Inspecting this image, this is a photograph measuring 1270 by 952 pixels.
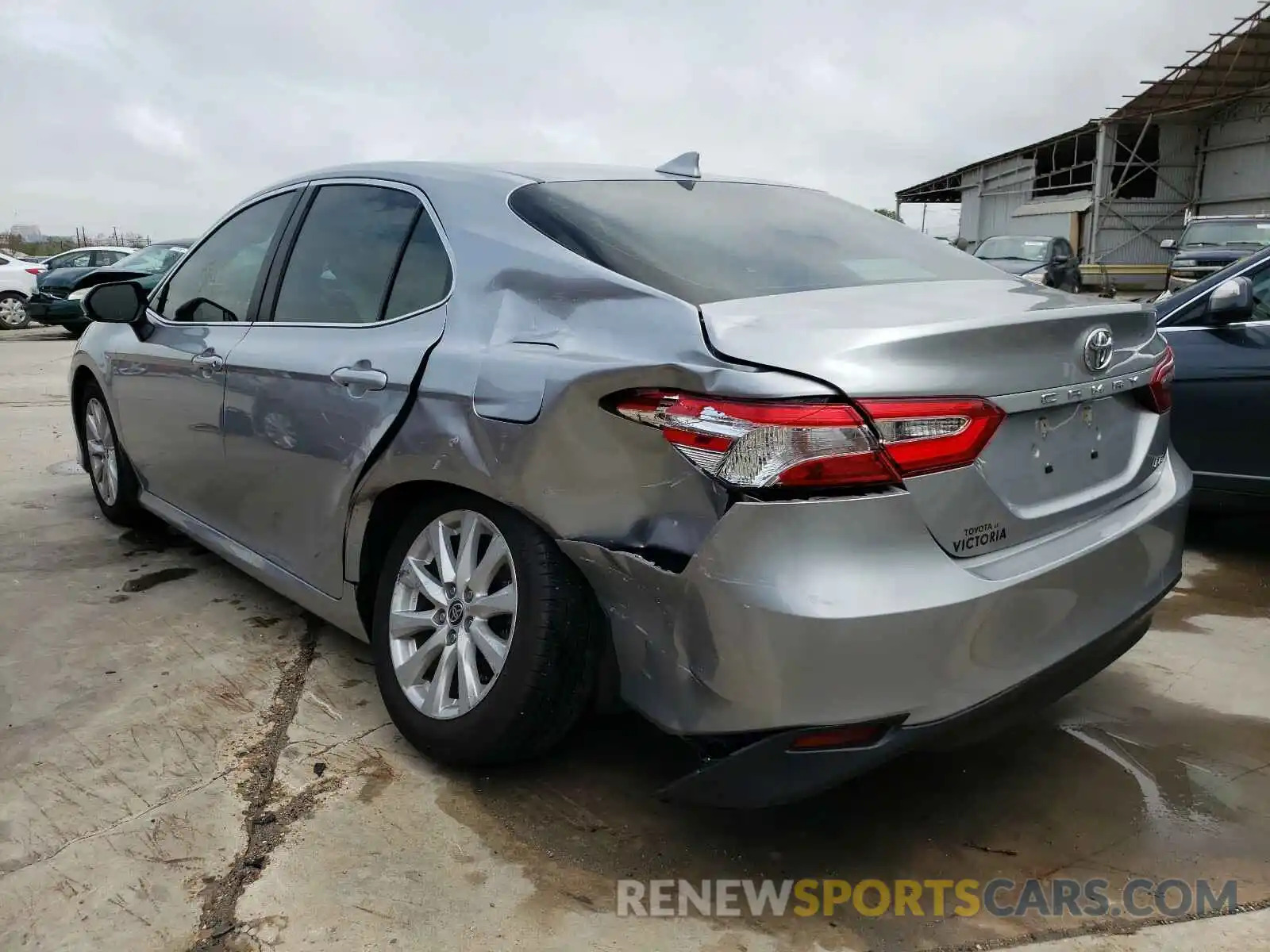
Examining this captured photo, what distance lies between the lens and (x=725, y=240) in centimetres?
260

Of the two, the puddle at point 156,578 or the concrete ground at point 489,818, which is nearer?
the concrete ground at point 489,818

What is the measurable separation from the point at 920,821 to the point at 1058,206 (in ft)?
93.8

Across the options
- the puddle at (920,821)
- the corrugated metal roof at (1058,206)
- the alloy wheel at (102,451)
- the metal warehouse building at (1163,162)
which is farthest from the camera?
the corrugated metal roof at (1058,206)

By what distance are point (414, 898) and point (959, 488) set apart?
140cm

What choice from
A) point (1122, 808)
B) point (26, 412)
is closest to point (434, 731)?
point (1122, 808)

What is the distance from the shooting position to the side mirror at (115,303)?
4.07m

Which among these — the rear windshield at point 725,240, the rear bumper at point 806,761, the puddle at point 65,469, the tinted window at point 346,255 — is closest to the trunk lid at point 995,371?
the rear windshield at point 725,240

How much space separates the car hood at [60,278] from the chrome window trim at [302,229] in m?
14.7

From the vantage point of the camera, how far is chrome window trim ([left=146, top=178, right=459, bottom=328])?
268cm

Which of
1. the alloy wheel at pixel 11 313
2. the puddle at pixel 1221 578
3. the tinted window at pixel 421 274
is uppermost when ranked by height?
the tinted window at pixel 421 274

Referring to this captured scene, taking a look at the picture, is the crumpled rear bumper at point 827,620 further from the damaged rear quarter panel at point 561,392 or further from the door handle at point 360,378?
the door handle at point 360,378

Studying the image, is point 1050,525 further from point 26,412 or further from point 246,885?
point 26,412

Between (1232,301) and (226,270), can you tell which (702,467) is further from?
(1232,301)

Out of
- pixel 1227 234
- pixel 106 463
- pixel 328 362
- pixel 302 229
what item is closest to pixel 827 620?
pixel 328 362
